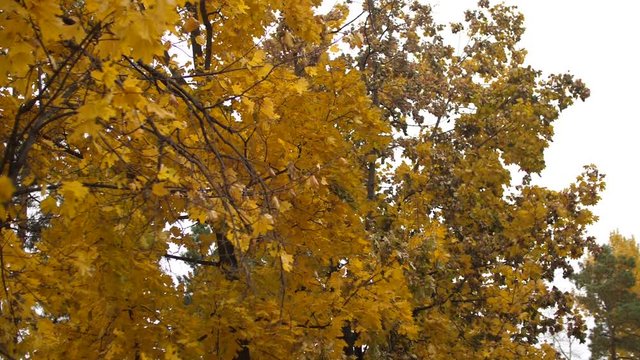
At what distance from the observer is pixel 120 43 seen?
2545 mm

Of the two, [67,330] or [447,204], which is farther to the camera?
[447,204]

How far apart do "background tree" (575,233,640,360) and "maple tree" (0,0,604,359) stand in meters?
19.0

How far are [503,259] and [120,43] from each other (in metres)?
9.00

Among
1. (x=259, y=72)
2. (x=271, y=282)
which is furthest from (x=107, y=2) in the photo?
(x=271, y=282)

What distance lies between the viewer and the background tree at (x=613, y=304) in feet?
92.0

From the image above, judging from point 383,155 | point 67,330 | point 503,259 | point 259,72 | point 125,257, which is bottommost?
point 67,330

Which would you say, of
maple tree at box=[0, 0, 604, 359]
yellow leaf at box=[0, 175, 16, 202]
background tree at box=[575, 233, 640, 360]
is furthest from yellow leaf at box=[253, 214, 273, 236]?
background tree at box=[575, 233, 640, 360]

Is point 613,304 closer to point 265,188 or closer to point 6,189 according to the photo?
point 265,188

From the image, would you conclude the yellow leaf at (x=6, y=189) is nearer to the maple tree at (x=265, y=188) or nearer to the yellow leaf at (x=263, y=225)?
the maple tree at (x=265, y=188)

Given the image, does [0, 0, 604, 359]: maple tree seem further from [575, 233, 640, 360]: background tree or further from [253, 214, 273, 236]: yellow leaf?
[575, 233, 640, 360]: background tree

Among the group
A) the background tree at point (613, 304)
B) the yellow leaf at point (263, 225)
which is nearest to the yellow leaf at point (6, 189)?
the yellow leaf at point (263, 225)

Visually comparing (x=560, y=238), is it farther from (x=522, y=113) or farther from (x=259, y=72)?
(x=259, y=72)

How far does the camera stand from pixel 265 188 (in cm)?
334

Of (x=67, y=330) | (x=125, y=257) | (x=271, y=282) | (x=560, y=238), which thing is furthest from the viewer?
(x=560, y=238)
